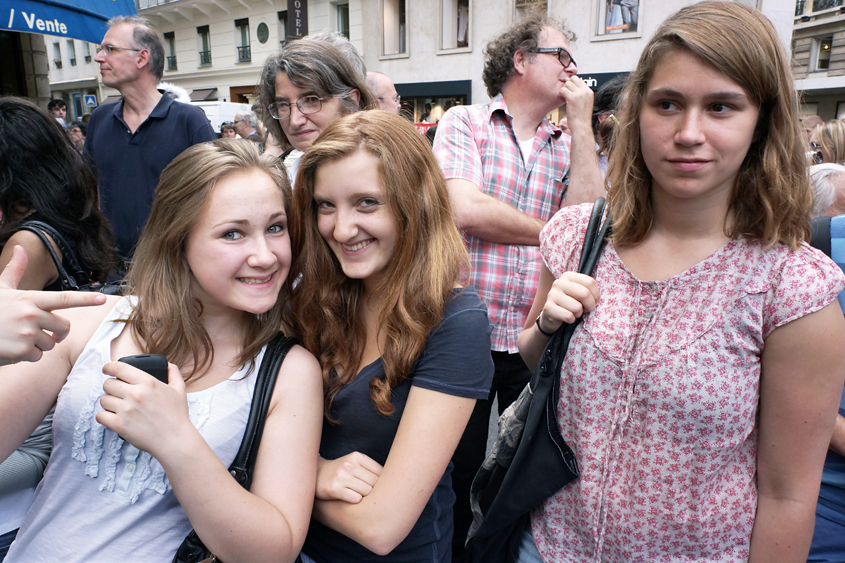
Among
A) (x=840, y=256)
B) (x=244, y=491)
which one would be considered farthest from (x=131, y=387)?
(x=840, y=256)

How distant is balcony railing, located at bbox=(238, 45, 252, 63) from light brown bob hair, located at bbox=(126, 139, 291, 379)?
2267cm

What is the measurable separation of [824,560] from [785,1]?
49.9ft

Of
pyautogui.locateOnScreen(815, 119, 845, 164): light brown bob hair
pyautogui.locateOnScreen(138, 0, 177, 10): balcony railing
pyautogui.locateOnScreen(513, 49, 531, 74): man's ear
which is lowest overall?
pyautogui.locateOnScreen(815, 119, 845, 164): light brown bob hair

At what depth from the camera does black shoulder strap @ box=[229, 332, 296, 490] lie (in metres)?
1.22

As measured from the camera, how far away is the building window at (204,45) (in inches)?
898

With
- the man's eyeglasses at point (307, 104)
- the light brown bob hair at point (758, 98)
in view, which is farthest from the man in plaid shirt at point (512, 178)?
the light brown bob hair at point (758, 98)

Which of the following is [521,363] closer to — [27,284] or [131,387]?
[131,387]

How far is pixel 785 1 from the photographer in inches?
490

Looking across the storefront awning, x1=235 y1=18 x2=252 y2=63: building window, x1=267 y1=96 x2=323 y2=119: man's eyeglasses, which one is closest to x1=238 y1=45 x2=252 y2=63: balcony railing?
x1=235 y1=18 x2=252 y2=63: building window

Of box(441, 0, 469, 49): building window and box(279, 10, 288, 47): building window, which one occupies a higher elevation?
box(279, 10, 288, 47): building window

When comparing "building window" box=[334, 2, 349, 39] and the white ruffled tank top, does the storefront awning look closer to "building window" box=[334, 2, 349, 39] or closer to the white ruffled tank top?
"building window" box=[334, 2, 349, 39]

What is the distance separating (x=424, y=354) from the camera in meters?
1.39

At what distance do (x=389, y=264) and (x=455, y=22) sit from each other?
58.1 feet

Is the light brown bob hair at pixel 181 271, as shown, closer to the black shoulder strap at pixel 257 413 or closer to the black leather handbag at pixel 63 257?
the black shoulder strap at pixel 257 413
